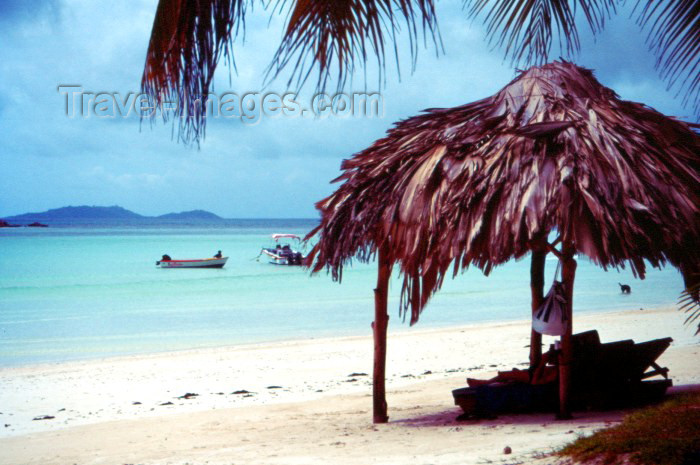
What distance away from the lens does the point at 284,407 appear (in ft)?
27.7

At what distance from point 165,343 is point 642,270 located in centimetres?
1235

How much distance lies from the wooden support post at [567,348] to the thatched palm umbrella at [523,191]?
0.5 inches

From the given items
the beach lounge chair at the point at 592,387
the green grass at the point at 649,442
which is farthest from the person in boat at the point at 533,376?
the green grass at the point at 649,442

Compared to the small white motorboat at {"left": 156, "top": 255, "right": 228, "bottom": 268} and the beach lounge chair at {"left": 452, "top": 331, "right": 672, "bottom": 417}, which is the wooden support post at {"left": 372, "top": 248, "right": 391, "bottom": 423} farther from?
the small white motorboat at {"left": 156, "top": 255, "right": 228, "bottom": 268}

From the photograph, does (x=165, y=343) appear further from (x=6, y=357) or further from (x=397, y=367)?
(x=397, y=367)

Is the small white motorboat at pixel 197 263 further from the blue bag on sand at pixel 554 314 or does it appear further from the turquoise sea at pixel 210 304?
the blue bag on sand at pixel 554 314

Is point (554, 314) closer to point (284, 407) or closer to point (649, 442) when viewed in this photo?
point (649, 442)

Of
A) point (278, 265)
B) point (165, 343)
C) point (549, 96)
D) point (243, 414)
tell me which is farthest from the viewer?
point (278, 265)

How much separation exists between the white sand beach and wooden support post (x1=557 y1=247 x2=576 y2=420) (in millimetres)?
195

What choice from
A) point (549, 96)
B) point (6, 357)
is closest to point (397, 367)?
point (549, 96)

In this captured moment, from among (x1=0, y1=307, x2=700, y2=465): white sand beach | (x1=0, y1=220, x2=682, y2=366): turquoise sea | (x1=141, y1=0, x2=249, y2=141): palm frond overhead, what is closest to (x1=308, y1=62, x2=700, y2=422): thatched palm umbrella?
(x1=0, y1=307, x2=700, y2=465): white sand beach

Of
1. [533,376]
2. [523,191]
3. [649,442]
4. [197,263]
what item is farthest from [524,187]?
[197,263]

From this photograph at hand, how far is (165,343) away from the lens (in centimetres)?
Answer: 1588

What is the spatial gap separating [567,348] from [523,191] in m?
1.33
